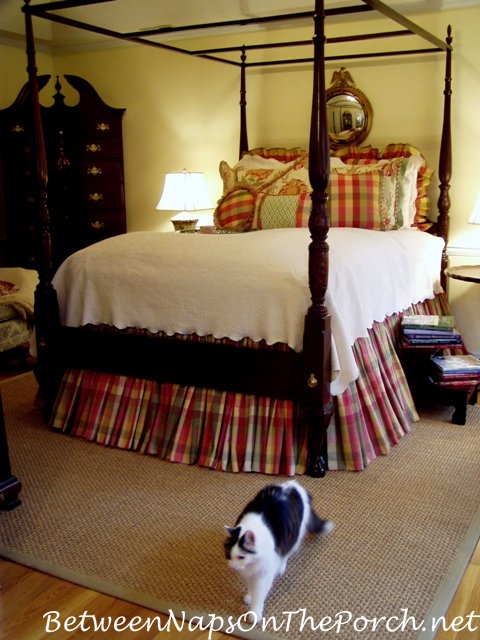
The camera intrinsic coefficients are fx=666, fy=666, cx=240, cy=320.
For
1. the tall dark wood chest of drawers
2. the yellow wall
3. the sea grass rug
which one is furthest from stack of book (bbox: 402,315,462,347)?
the tall dark wood chest of drawers

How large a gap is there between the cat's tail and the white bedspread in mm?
574

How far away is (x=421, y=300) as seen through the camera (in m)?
3.59

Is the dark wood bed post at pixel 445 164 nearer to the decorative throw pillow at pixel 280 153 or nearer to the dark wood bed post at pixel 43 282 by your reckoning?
the decorative throw pillow at pixel 280 153

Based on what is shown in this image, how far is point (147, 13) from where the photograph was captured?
4.96 metres

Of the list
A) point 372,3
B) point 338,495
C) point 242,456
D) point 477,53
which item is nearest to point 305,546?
point 338,495

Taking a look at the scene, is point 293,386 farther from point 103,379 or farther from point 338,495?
point 103,379

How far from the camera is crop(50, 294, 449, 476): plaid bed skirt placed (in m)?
2.71

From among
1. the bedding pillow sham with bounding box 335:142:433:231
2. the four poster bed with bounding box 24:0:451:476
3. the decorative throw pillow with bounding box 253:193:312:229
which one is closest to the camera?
the four poster bed with bounding box 24:0:451:476

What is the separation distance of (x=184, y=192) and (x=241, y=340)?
222cm

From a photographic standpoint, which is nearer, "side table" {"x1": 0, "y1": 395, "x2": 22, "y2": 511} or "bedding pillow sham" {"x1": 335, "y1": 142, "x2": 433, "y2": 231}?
"side table" {"x1": 0, "y1": 395, "x2": 22, "y2": 511}

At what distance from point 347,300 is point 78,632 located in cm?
Result: 155

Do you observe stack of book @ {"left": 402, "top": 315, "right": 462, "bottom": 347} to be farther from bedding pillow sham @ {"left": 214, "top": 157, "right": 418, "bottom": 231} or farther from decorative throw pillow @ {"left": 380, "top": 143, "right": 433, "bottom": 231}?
decorative throw pillow @ {"left": 380, "top": 143, "right": 433, "bottom": 231}

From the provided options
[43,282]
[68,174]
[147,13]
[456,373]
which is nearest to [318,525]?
[456,373]

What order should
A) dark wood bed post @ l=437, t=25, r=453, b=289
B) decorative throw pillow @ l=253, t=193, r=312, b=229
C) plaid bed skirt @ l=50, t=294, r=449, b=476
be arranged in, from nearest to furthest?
plaid bed skirt @ l=50, t=294, r=449, b=476, decorative throw pillow @ l=253, t=193, r=312, b=229, dark wood bed post @ l=437, t=25, r=453, b=289
